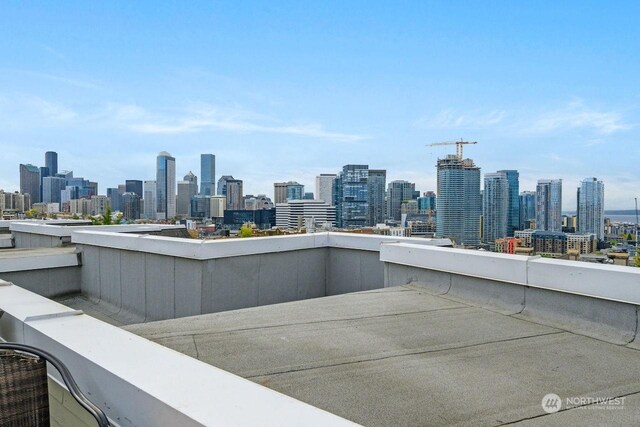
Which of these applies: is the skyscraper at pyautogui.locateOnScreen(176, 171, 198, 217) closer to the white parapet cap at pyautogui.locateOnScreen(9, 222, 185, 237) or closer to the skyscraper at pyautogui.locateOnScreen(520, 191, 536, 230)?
the skyscraper at pyautogui.locateOnScreen(520, 191, 536, 230)

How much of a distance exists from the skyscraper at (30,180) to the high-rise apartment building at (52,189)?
0.93m

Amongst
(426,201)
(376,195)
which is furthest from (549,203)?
(376,195)

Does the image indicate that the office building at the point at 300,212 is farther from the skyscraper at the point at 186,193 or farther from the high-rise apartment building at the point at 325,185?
the high-rise apartment building at the point at 325,185

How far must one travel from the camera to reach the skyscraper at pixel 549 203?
4041cm

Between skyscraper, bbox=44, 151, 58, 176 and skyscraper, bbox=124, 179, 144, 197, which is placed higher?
skyscraper, bbox=44, 151, 58, 176

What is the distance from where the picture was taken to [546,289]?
3.99m

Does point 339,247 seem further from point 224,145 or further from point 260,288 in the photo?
point 224,145

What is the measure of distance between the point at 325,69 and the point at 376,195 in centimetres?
5691

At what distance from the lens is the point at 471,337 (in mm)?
3520

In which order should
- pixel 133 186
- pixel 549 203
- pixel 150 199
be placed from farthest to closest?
pixel 133 186 < pixel 150 199 < pixel 549 203

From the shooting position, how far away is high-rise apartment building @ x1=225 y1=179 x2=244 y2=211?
276 feet

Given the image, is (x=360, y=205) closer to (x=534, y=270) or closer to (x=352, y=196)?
(x=352, y=196)

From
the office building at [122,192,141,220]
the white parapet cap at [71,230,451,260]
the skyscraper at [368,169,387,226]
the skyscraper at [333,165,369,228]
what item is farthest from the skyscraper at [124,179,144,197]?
the white parapet cap at [71,230,451,260]

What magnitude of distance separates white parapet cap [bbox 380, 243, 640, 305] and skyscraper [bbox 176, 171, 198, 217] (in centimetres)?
6872
